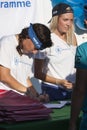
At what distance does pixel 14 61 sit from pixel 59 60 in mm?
353

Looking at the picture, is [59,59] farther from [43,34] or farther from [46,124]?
[46,124]

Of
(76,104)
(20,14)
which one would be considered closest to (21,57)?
(20,14)

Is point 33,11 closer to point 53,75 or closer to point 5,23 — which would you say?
point 5,23

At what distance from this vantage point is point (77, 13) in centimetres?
315

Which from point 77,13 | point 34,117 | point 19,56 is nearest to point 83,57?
point 34,117

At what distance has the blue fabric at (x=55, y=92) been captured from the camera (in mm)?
3061

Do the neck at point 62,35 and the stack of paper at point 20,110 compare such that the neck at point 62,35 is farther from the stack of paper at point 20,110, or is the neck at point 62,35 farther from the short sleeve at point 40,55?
the stack of paper at point 20,110

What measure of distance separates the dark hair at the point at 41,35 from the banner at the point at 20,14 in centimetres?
4

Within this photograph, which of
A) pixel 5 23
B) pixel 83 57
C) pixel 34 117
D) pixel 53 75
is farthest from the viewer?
pixel 53 75

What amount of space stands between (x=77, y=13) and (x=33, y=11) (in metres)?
0.34

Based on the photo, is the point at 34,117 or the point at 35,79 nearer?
the point at 34,117

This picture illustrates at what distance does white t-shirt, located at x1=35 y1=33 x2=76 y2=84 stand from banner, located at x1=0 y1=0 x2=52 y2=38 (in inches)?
6.6

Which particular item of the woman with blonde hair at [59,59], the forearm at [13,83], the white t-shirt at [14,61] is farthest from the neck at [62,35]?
the forearm at [13,83]

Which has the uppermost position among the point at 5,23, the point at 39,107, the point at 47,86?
the point at 5,23
